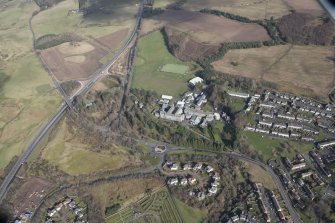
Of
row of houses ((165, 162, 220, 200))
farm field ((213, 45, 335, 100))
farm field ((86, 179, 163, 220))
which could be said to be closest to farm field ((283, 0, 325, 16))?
farm field ((213, 45, 335, 100))

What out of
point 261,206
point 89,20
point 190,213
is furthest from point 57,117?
point 89,20

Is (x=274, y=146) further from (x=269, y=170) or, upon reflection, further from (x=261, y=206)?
(x=261, y=206)

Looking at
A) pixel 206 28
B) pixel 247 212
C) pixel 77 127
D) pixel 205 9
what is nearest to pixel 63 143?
pixel 77 127

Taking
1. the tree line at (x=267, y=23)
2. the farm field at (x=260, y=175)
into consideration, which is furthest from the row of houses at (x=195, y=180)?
the tree line at (x=267, y=23)

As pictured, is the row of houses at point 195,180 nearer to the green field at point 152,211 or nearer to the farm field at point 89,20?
the green field at point 152,211

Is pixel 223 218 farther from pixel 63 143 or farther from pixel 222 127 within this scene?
pixel 63 143
